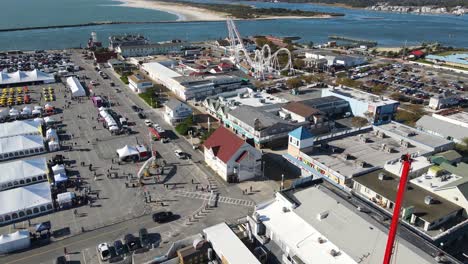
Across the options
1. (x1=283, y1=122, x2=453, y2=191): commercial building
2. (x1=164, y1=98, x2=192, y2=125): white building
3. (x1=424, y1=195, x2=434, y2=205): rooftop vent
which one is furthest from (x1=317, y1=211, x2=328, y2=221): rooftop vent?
(x1=164, y1=98, x2=192, y2=125): white building

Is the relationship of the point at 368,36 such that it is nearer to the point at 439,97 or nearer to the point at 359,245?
the point at 439,97

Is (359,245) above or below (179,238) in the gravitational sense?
above

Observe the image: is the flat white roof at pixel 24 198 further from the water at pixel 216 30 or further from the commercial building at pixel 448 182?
the water at pixel 216 30

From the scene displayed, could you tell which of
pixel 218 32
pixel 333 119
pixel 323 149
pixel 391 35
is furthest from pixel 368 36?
pixel 323 149

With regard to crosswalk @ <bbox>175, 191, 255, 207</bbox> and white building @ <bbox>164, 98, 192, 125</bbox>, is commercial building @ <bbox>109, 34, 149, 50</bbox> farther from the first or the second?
crosswalk @ <bbox>175, 191, 255, 207</bbox>

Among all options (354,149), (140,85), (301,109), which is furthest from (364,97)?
(140,85)

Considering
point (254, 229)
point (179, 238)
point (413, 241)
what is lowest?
point (179, 238)

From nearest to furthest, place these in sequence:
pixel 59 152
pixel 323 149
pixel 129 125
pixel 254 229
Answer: pixel 254 229 < pixel 323 149 < pixel 59 152 < pixel 129 125
